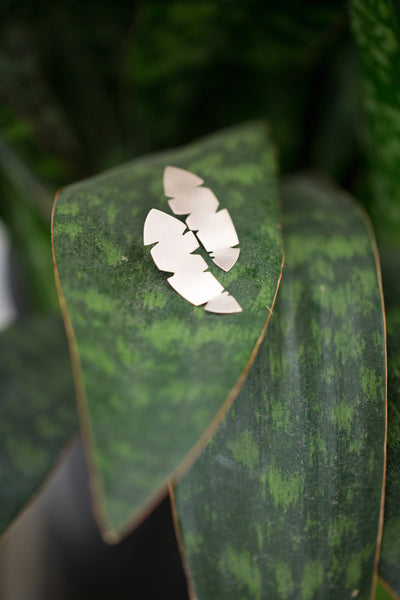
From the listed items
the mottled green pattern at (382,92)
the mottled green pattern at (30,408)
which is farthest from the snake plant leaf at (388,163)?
the mottled green pattern at (30,408)

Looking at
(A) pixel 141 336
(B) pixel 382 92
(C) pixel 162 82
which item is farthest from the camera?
(C) pixel 162 82

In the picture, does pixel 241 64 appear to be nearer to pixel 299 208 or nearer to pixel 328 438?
pixel 299 208

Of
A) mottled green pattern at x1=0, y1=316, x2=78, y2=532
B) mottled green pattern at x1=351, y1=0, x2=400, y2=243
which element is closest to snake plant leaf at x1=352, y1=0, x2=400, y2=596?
mottled green pattern at x1=351, y1=0, x2=400, y2=243

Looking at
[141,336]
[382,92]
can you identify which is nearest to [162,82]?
[382,92]

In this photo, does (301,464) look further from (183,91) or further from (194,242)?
(183,91)

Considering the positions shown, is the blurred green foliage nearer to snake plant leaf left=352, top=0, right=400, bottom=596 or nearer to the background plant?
the background plant

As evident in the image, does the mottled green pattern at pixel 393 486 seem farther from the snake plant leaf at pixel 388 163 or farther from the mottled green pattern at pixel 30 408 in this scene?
the mottled green pattern at pixel 30 408
